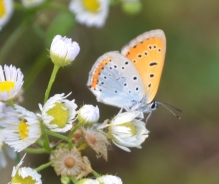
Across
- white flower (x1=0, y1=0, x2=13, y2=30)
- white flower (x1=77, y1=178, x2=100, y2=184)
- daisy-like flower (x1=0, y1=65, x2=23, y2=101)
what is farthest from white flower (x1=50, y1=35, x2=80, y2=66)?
white flower (x1=0, y1=0, x2=13, y2=30)

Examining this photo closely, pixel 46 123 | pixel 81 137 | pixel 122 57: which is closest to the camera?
pixel 46 123

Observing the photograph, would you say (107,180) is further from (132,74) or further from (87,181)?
(132,74)

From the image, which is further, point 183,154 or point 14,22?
point 183,154

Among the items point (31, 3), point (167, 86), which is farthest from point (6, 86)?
point (167, 86)

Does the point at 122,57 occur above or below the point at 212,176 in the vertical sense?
above

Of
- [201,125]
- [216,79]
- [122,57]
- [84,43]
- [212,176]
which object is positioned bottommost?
[212,176]

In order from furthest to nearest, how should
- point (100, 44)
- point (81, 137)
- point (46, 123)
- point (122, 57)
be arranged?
point (100, 44)
point (122, 57)
point (81, 137)
point (46, 123)

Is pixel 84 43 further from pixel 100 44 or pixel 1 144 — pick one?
pixel 1 144

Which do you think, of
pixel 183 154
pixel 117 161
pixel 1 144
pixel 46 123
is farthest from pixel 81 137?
pixel 183 154
